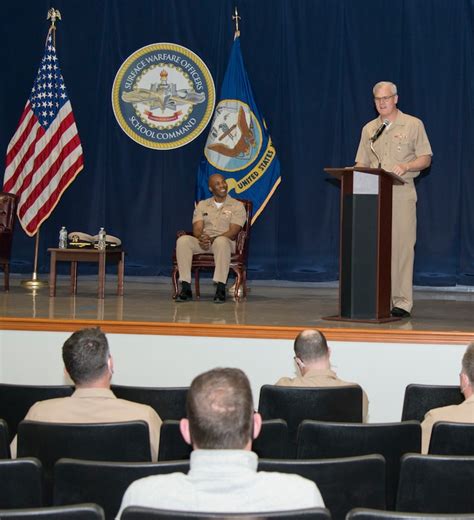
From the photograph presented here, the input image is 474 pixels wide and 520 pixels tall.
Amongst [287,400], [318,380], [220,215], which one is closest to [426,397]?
[318,380]

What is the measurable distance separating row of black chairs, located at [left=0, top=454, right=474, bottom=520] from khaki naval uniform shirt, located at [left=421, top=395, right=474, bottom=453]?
1.72 feet

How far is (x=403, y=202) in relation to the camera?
5504 mm

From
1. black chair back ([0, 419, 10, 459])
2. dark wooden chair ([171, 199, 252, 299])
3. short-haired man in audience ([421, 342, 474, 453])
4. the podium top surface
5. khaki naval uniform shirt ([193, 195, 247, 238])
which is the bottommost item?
black chair back ([0, 419, 10, 459])

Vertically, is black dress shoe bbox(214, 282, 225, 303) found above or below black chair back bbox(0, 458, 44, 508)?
above

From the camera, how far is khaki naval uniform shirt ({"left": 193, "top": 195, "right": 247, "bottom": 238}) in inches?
275

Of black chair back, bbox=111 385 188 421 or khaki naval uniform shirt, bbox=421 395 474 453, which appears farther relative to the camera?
black chair back, bbox=111 385 188 421

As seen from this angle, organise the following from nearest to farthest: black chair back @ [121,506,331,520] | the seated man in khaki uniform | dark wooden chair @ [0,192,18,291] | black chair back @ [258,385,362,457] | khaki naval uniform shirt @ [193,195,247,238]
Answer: black chair back @ [121,506,331,520] → black chair back @ [258,385,362,457] → the seated man in khaki uniform → khaki naval uniform shirt @ [193,195,247,238] → dark wooden chair @ [0,192,18,291]

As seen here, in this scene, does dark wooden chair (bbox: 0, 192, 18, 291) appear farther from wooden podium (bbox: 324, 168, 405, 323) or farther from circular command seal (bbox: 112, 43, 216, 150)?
wooden podium (bbox: 324, 168, 405, 323)

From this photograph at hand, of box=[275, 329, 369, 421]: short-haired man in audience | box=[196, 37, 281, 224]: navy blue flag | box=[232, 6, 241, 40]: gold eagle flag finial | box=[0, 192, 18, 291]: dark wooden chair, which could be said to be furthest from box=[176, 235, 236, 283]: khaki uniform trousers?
box=[275, 329, 369, 421]: short-haired man in audience

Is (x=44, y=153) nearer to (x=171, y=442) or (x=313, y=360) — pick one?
(x=313, y=360)

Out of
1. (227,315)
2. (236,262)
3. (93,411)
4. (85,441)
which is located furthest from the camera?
(236,262)

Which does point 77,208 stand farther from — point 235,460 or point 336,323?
point 235,460

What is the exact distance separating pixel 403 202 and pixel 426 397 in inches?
94.1

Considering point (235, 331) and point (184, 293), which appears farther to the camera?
point (184, 293)
